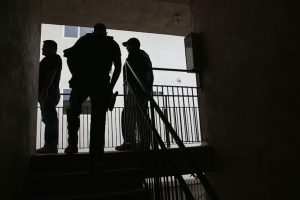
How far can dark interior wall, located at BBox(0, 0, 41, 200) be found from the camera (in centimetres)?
144

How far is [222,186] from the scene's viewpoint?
3.36 metres

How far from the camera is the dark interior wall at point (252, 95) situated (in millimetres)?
2305

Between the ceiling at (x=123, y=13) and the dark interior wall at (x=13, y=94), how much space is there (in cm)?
280

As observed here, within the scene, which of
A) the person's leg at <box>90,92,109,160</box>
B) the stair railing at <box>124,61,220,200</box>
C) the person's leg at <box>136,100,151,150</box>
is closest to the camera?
the stair railing at <box>124,61,220,200</box>

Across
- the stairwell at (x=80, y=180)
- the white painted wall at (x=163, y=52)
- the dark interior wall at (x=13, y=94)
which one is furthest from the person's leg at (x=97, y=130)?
the white painted wall at (x=163, y=52)

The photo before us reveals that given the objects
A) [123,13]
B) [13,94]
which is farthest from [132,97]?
[123,13]

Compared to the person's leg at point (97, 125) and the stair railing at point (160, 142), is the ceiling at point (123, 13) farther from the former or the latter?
the person's leg at point (97, 125)

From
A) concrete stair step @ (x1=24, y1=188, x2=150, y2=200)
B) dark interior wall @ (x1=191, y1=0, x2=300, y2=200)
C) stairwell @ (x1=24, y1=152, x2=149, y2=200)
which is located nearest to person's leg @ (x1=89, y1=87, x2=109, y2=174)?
stairwell @ (x1=24, y1=152, x2=149, y2=200)

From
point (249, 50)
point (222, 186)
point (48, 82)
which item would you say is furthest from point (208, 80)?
point (48, 82)

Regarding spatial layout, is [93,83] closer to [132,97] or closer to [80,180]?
[132,97]

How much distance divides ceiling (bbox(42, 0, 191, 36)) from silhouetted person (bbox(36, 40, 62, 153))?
182cm

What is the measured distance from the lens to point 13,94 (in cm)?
170

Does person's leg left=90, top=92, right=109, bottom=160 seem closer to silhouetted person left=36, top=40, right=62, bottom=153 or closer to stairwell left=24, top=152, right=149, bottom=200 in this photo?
stairwell left=24, top=152, right=149, bottom=200

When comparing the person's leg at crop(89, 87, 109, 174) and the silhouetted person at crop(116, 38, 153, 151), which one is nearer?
the person's leg at crop(89, 87, 109, 174)
